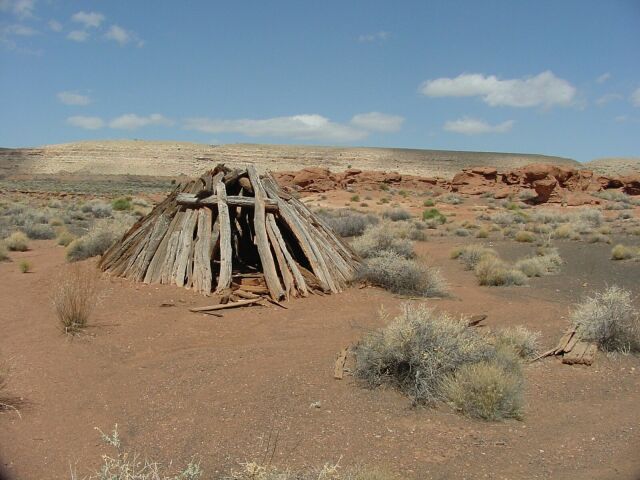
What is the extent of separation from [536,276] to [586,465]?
8.28 meters

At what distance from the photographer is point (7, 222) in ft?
60.4

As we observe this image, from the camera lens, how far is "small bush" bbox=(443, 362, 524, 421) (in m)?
4.65

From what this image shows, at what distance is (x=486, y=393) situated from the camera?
4.72 m

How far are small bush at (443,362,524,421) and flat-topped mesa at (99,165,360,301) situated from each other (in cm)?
360

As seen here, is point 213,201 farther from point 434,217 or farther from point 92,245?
point 434,217

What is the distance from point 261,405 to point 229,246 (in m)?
4.25

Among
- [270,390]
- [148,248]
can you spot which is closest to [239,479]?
[270,390]

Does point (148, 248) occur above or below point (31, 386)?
above

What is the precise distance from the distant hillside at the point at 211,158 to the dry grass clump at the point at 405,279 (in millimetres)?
59489

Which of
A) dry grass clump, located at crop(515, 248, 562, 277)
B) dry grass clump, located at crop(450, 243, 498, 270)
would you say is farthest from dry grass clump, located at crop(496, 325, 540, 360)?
dry grass clump, located at crop(450, 243, 498, 270)

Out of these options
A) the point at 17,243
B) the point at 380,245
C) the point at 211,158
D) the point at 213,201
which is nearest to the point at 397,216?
the point at 380,245

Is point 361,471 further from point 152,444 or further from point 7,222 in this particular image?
point 7,222

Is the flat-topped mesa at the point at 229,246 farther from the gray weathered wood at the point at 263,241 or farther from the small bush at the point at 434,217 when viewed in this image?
the small bush at the point at 434,217

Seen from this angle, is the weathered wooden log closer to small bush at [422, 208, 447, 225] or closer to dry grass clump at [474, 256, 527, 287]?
dry grass clump at [474, 256, 527, 287]
